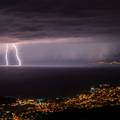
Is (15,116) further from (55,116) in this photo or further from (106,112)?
(106,112)

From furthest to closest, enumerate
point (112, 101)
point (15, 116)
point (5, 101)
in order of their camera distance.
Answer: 1. point (5, 101)
2. point (112, 101)
3. point (15, 116)

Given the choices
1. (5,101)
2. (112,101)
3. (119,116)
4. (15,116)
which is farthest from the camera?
(5,101)

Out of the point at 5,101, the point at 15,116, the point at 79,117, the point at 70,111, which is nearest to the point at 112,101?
the point at 70,111

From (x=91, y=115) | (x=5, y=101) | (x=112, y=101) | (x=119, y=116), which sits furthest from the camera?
(x=5, y=101)

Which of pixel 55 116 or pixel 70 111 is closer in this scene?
pixel 55 116

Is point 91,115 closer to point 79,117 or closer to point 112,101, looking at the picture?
point 79,117

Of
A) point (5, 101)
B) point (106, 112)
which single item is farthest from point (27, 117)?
point (5, 101)

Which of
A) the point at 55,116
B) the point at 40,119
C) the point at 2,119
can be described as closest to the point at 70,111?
the point at 55,116

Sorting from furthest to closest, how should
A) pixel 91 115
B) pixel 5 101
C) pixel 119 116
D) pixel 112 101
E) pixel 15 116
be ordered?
pixel 5 101
pixel 112 101
pixel 15 116
pixel 91 115
pixel 119 116

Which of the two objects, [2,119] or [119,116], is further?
[2,119]
